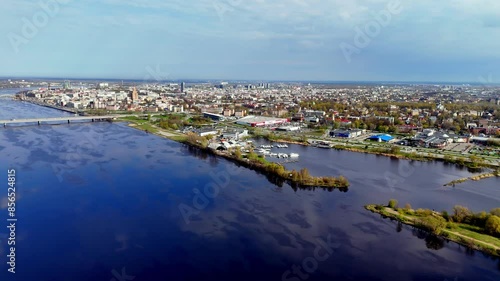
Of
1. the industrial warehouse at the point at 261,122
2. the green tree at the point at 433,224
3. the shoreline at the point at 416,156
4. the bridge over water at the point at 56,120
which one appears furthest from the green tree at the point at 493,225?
the bridge over water at the point at 56,120

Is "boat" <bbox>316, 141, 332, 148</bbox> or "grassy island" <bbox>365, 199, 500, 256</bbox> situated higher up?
"boat" <bbox>316, 141, 332, 148</bbox>

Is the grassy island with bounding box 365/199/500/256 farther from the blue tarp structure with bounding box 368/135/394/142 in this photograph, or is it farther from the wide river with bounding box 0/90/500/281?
the blue tarp structure with bounding box 368/135/394/142

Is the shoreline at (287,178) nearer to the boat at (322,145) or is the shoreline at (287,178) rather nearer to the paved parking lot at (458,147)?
the boat at (322,145)

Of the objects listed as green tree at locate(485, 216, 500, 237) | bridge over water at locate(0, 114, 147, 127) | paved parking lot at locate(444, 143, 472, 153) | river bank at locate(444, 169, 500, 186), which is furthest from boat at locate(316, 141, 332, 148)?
bridge over water at locate(0, 114, 147, 127)

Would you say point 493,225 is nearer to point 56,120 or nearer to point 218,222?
point 218,222

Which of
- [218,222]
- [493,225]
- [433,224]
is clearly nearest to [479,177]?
[493,225]

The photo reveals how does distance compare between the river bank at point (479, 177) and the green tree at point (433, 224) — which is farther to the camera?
the river bank at point (479, 177)

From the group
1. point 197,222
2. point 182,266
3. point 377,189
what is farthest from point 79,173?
point 377,189
